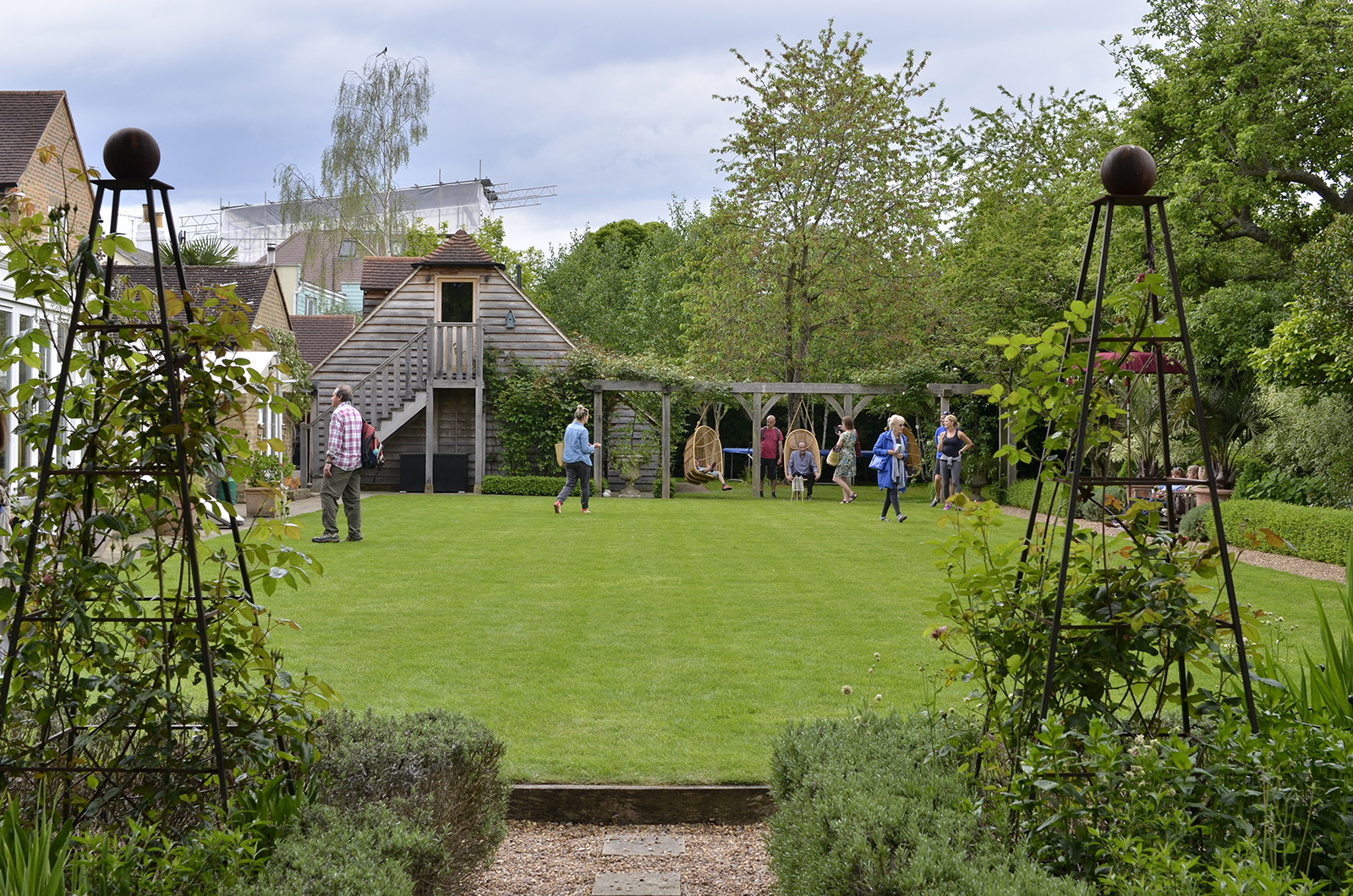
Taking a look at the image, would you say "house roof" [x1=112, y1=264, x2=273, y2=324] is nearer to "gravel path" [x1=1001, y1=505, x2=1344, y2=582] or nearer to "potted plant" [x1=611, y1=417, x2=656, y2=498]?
"potted plant" [x1=611, y1=417, x2=656, y2=498]

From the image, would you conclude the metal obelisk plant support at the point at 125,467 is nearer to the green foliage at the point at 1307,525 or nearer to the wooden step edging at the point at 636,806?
the wooden step edging at the point at 636,806

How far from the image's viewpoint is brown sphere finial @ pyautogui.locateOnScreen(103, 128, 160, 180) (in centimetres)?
271

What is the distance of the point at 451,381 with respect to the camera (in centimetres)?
2453

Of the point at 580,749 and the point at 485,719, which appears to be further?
the point at 485,719

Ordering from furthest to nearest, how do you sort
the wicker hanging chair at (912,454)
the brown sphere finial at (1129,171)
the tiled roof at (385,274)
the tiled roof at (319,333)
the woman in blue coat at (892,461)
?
the tiled roof at (319,333), the tiled roof at (385,274), the wicker hanging chair at (912,454), the woman in blue coat at (892,461), the brown sphere finial at (1129,171)

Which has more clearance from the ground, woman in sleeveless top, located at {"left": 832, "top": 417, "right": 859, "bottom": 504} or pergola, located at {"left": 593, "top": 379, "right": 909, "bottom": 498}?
pergola, located at {"left": 593, "top": 379, "right": 909, "bottom": 498}

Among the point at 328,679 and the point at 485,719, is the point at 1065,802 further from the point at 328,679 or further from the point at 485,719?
the point at 328,679

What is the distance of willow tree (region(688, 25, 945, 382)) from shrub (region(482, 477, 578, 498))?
772 centimetres

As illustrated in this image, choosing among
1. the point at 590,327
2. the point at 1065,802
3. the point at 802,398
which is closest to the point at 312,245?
the point at 590,327

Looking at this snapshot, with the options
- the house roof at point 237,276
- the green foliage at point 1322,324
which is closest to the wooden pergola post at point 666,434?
the house roof at point 237,276

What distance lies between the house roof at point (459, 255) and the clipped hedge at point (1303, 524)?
17.2 m

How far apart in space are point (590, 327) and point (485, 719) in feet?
128

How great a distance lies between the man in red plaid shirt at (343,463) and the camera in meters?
12.0

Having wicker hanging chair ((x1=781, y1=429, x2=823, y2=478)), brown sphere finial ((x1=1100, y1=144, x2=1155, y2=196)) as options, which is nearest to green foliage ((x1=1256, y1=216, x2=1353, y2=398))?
brown sphere finial ((x1=1100, y1=144, x2=1155, y2=196))
